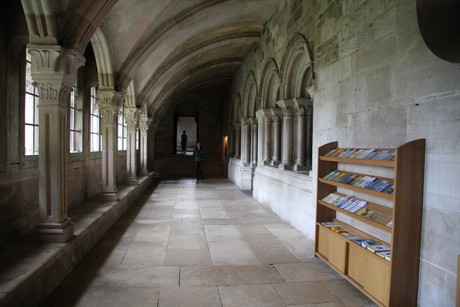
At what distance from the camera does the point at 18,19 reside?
341 centimetres

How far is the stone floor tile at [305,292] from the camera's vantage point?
2.74 m

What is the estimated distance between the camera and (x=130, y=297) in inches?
108

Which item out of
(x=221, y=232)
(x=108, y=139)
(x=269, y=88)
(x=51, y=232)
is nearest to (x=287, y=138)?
(x=269, y=88)

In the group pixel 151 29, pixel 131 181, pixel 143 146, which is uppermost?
pixel 151 29

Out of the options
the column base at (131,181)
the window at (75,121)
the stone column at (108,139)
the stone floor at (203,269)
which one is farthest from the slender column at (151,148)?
the stone floor at (203,269)

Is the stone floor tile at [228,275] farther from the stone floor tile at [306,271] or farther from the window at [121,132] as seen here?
the window at [121,132]

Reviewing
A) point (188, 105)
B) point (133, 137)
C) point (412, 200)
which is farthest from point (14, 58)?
point (188, 105)

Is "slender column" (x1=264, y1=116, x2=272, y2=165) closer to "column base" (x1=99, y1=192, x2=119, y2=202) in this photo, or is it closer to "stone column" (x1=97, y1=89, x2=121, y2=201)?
"stone column" (x1=97, y1=89, x2=121, y2=201)

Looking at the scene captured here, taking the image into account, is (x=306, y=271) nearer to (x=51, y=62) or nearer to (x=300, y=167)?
(x=300, y=167)

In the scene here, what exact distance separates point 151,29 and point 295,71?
2462mm

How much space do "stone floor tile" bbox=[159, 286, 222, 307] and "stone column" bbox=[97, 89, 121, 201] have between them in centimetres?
303

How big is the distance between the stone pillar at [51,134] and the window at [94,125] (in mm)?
3263

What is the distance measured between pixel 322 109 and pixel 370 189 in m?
1.80

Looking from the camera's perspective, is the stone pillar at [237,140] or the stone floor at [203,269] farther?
the stone pillar at [237,140]
